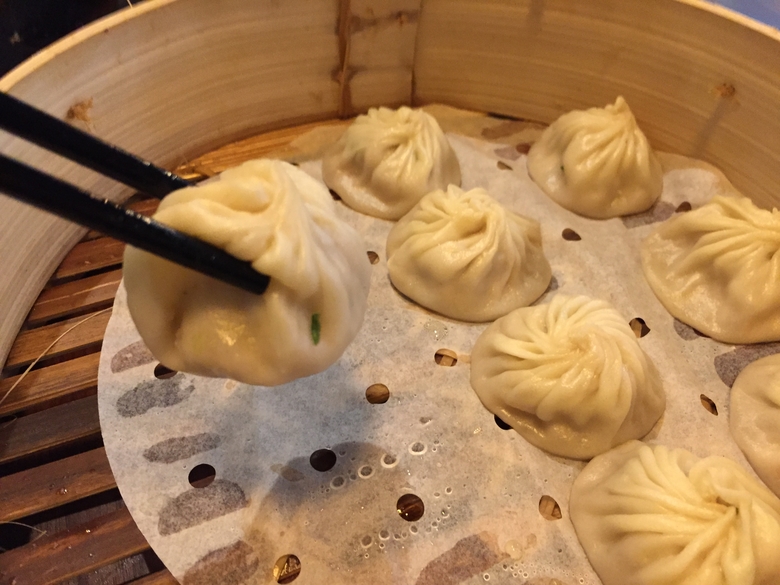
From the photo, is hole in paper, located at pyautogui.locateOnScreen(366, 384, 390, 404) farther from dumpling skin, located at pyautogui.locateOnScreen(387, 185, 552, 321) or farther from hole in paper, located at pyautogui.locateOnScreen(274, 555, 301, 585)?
hole in paper, located at pyautogui.locateOnScreen(274, 555, 301, 585)

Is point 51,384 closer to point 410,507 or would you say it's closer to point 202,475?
point 202,475

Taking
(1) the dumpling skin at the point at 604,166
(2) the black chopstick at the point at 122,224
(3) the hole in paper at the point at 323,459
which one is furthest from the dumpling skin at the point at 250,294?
(1) the dumpling skin at the point at 604,166

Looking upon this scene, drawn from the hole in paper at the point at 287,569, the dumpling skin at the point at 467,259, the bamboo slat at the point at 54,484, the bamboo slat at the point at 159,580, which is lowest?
the bamboo slat at the point at 159,580

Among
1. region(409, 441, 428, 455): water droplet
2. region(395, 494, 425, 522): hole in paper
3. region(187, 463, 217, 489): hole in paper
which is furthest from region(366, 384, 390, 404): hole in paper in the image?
region(187, 463, 217, 489): hole in paper

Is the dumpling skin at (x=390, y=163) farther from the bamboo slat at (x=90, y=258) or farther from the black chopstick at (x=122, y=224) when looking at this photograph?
the black chopstick at (x=122, y=224)

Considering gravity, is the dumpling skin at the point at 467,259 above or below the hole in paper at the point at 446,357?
above

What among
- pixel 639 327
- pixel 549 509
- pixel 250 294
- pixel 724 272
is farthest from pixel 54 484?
pixel 724 272
